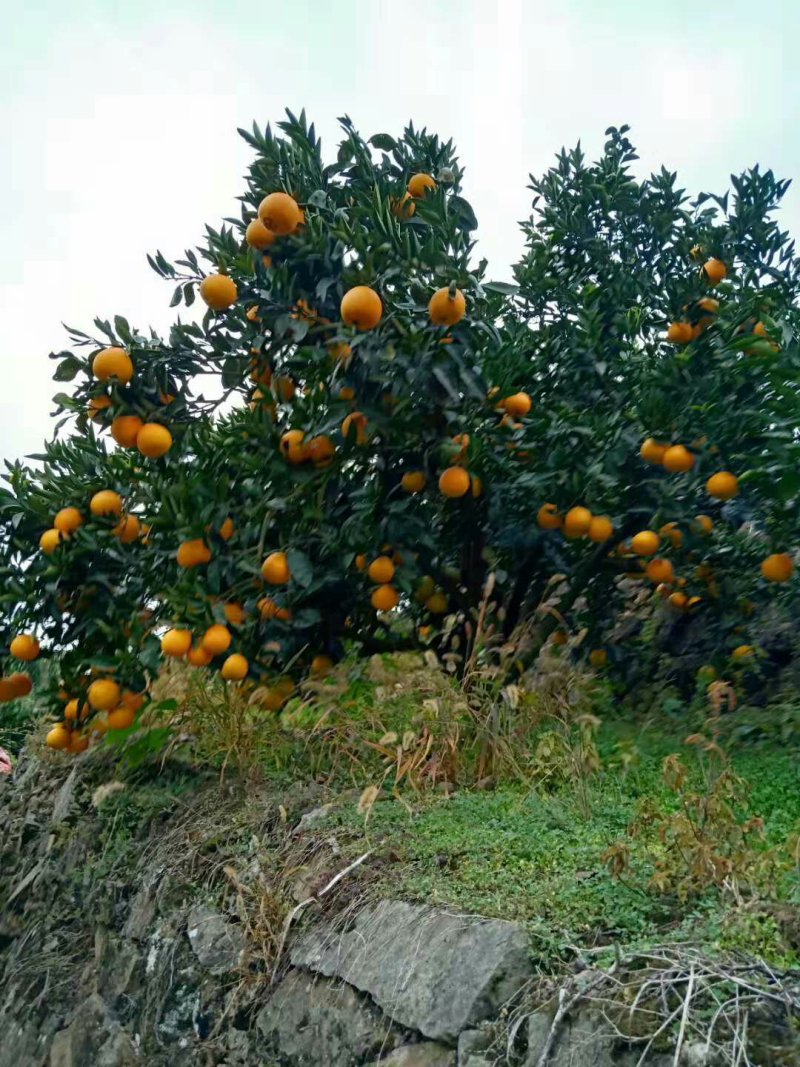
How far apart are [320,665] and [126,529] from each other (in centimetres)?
100

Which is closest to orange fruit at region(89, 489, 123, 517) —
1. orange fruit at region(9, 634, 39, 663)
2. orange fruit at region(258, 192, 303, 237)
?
orange fruit at region(9, 634, 39, 663)

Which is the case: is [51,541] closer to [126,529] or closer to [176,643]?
[126,529]

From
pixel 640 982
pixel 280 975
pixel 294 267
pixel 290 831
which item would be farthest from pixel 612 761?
pixel 294 267

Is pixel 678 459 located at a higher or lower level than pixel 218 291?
lower

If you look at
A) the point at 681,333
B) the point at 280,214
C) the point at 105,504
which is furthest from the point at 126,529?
the point at 681,333

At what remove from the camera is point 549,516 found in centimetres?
432

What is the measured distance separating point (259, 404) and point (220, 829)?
65.7 inches

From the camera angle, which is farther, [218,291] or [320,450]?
[320,450]

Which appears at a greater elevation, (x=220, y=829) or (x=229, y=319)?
(x=229, y=319)

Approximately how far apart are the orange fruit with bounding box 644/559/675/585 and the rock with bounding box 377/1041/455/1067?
2.36 m

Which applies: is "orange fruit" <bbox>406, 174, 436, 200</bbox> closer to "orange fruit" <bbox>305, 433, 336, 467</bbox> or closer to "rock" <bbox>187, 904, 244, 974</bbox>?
"orange fruit" <bbox>305, 433, 336, 467</bbox>

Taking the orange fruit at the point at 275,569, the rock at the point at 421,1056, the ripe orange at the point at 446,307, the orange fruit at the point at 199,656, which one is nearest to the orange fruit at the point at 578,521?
the ripe orange at the point at 446,307

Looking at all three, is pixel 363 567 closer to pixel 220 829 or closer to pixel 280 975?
pixel 220 829

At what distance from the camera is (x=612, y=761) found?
3.95 metres
